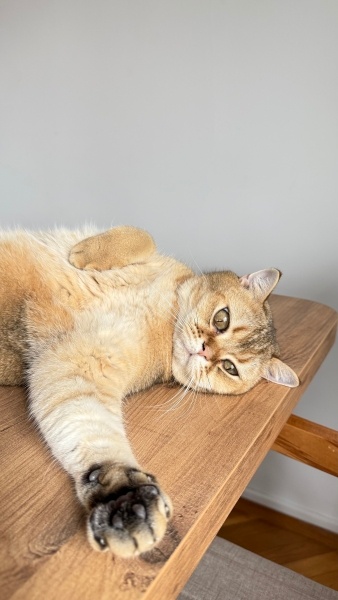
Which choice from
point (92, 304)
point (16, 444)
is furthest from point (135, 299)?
point (16, 444)

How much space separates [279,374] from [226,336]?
153 millimetres

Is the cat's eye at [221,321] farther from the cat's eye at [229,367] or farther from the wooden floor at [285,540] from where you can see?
the wooden floor at [285,540]

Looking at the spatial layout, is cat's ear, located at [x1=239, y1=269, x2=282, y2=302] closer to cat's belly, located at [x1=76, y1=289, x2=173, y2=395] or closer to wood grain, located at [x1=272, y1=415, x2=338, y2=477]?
cat's belly, located at [x1=76, y1=289, x2=173, y2=395]

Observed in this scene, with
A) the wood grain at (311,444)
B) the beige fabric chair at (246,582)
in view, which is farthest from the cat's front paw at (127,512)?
the wood grain at (311,444)

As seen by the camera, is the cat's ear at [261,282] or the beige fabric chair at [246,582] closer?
the beige fabric chair at [246,582]

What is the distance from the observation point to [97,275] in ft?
4.02

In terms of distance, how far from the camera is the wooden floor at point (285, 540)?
193cm

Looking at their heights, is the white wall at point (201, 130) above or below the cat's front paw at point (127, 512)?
above

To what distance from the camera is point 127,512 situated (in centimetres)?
62

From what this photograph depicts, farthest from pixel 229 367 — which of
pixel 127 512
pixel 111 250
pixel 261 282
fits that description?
pixel 127 512

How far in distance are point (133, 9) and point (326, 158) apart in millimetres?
1039

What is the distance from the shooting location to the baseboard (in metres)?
2.04

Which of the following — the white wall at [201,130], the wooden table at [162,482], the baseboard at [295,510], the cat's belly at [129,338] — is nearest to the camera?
the wooden table at [162,482]

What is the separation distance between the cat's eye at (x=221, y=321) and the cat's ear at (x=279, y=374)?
0.14 meters
